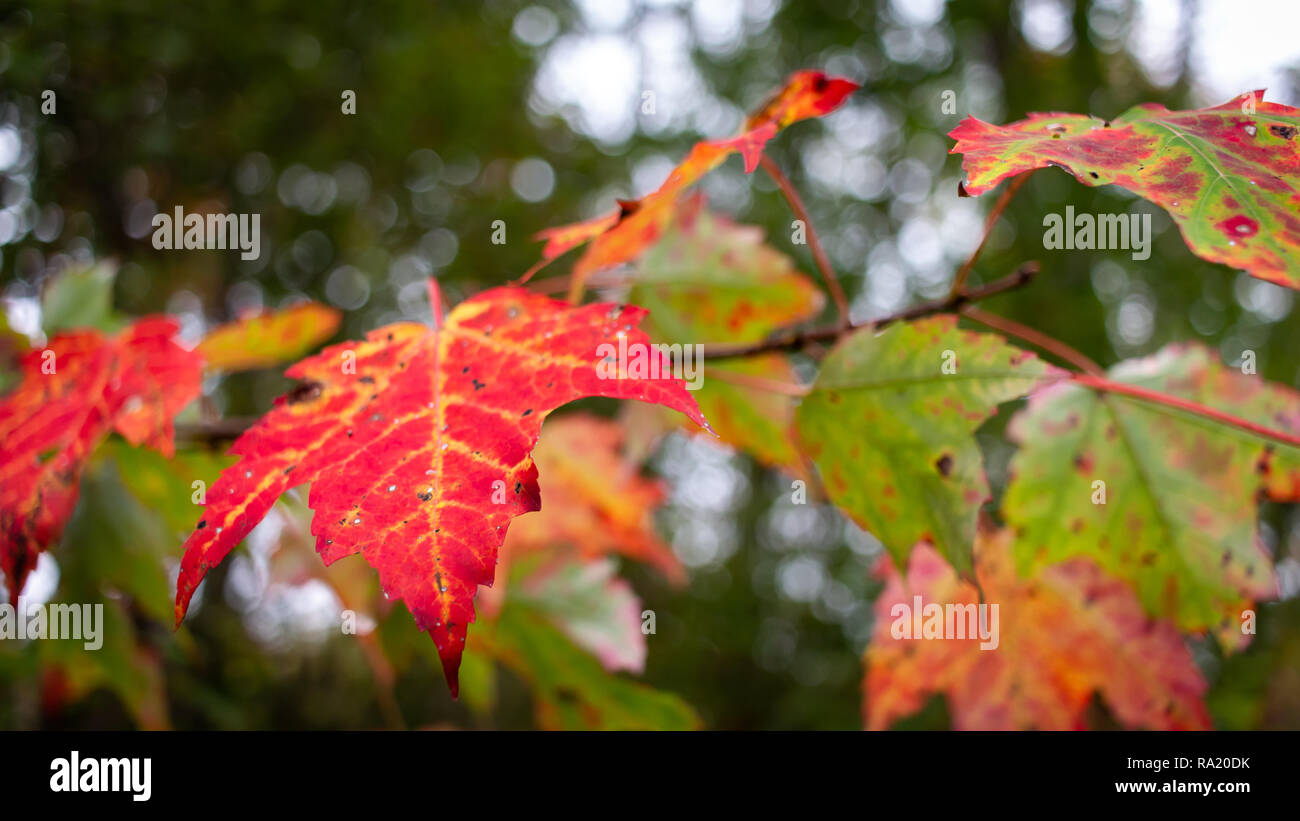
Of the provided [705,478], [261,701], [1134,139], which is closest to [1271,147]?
[1134,139]

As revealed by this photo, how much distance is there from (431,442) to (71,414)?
0.37 m

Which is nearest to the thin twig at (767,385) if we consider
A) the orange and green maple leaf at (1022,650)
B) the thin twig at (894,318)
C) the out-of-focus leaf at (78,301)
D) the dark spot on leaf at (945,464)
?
the thin twig at (894,318)

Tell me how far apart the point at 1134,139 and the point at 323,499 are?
0.54 metres

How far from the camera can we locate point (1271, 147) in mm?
442

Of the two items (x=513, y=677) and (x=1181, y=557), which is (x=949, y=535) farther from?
(x=513, y=677)

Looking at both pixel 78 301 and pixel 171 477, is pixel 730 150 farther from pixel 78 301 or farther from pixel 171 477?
pixel 78 301

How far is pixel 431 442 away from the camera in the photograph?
452 millimetres

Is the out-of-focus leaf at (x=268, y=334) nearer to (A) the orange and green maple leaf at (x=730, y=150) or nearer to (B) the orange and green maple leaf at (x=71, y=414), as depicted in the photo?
(B) the orange and green maple leaf at (x=71, y=414)

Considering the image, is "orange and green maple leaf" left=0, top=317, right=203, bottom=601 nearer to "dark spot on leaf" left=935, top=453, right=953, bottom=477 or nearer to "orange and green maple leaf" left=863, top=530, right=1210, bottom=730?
"dark spot on leaf" left=935, top=453, right=953, bottom=477

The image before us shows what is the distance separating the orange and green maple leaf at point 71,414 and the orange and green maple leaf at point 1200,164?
602mm

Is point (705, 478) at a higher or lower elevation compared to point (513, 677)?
higher

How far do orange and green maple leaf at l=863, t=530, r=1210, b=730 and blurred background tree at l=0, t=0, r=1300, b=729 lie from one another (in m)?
0.67

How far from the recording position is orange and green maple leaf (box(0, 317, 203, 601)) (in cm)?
52

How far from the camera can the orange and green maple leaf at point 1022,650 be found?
776 mm
